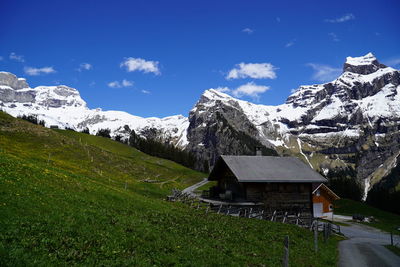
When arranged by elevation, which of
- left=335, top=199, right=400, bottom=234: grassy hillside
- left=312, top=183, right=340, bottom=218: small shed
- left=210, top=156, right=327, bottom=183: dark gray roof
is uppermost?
left=210, top=156, right=327, bottom=183: dark gray roof

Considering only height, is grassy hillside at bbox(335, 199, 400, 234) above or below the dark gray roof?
below

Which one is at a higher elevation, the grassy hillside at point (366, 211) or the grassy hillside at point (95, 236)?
the grassy hillside at point (95, 236)

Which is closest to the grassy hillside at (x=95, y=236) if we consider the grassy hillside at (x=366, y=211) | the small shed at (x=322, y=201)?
the small shed at (x=322, y=201)

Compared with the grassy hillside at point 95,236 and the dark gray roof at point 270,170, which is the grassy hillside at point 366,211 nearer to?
the dark gray roof at point 270,170

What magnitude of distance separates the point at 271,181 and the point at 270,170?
11.8ft

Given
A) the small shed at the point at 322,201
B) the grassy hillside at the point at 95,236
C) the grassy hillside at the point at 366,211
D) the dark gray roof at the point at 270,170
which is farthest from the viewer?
the grassy hillside at the point at 366,211

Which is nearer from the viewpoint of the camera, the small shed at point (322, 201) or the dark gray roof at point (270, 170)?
the dark gray roof at point (270, 170)

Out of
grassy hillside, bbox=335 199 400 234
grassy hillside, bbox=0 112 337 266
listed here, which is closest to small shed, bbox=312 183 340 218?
grassy hillside, bbox=335 199 400 234

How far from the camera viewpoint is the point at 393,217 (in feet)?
276

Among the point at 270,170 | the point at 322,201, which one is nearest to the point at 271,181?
the point at 270,170

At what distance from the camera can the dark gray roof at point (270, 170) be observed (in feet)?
158

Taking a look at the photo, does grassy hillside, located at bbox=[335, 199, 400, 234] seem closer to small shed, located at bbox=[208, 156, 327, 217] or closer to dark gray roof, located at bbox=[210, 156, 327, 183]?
small shed, located at bbox=[208, 156, 327, 217]

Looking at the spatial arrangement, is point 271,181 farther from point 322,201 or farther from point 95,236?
point 95,236

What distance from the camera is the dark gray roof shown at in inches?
1896
